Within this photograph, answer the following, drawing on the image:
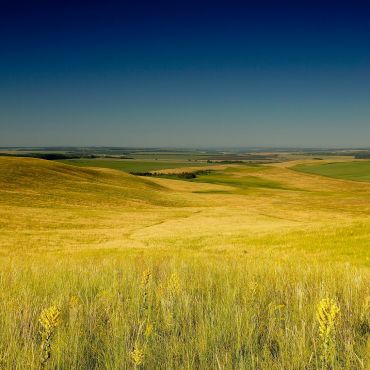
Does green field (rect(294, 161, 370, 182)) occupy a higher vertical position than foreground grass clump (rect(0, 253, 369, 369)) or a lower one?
lower

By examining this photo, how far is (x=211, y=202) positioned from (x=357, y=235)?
45821 mm

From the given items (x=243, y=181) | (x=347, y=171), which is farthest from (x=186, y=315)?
(x=347, y=171)

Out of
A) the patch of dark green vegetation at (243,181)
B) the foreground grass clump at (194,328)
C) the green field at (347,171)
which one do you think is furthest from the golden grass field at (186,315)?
the green field at (347,171)

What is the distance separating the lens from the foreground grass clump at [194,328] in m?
3.11

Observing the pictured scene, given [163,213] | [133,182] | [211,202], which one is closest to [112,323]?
[163,213]

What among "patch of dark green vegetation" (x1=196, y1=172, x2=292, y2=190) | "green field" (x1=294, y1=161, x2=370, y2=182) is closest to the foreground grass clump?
"patch of dark green vegetation" (x1=196, y1=172, x2=292, y2=190)

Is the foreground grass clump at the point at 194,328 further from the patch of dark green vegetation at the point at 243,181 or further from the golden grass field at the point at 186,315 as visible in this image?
the patch of dark green vegetation at the point at 243,181

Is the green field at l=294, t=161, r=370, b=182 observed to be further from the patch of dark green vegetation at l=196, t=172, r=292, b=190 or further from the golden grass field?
the golden grass field

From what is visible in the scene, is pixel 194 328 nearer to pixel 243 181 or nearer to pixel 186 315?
pixel 186 315

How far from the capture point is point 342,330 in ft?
13.4

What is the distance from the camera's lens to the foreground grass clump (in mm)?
3111

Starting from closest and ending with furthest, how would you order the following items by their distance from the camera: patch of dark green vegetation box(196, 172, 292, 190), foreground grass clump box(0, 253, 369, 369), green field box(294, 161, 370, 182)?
foreground grass clump box(0, 253, 369, 369), patch of dark green vegetation box(196, 172, 292, 190), green field box(294, 161, 370, 182)

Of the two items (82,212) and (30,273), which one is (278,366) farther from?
(82,212)

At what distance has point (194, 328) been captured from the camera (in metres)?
4.11
